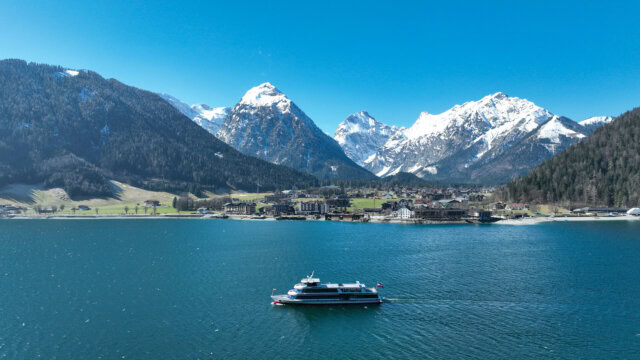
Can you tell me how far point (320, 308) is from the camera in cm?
5875

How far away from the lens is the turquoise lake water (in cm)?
4472

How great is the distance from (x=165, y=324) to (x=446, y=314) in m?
33.7

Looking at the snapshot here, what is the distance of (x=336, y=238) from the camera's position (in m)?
128

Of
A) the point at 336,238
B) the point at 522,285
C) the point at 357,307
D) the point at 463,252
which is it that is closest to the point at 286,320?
the point at 357,307

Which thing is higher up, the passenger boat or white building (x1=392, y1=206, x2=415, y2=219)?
white building (x1=392, y1=206, x2=415, y2=219)

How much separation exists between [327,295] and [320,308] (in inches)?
85.5

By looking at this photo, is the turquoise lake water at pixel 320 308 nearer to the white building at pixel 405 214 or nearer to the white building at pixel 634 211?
the white building at pixel 405 214

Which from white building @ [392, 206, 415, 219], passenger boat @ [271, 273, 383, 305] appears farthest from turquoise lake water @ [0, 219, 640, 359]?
white building @ [392, 206, 415, 219]

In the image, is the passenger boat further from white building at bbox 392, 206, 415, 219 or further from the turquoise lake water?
white building at bbox 392, 206, 415, 219

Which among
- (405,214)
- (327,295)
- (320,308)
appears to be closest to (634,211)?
(405,214)

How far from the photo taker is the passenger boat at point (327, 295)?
59281 mm

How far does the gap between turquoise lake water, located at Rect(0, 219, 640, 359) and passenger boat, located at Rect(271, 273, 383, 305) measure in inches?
54.5

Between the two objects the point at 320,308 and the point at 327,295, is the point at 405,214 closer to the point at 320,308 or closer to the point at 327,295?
the point at 327,295

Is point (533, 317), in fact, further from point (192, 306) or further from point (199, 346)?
point (192, 306)
